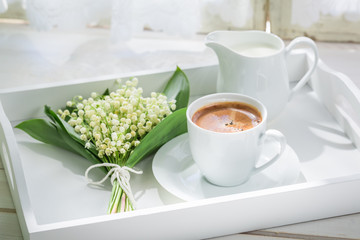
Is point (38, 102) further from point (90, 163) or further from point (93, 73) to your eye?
point (93, 73)

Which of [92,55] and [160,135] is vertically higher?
[160,135]

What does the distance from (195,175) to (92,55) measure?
903mm

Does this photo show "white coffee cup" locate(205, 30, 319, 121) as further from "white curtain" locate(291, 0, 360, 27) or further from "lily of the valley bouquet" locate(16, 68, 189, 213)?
"white curtain" locate(291, 0, 360, 27)

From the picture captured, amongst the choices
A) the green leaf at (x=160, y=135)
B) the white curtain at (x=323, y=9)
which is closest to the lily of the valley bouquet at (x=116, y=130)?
the green leaf at (x=160, y=135)

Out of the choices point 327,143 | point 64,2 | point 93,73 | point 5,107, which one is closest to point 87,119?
point 5,107

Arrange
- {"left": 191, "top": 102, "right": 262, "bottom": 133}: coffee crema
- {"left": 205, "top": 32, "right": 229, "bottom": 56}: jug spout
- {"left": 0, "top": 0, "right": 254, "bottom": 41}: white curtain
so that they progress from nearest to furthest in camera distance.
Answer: {"left": 191, "top": 102, "right": 262, "bottom": 133}: coffee crema
{"left": 205, "top": 32, "right": 229, "bottom": 56}: jug spout
{"left": 0, "top": 0, "right": 254, "bottom": 41}: white curtain

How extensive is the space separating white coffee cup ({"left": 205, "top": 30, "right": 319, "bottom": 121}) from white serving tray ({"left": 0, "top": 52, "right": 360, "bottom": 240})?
2.8 inches

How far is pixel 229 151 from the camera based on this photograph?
0.76 m

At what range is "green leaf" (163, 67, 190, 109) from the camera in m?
1.00

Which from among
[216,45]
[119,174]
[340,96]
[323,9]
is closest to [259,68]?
[216,45]

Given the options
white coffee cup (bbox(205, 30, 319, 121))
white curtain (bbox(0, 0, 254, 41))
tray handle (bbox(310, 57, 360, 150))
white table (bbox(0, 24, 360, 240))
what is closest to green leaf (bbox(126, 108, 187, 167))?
white coffee cup (bbox(205, 30, 319, 121))

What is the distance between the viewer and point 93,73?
4.98 feet

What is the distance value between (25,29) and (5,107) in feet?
3.01

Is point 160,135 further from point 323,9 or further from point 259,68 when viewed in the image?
point 323,9
